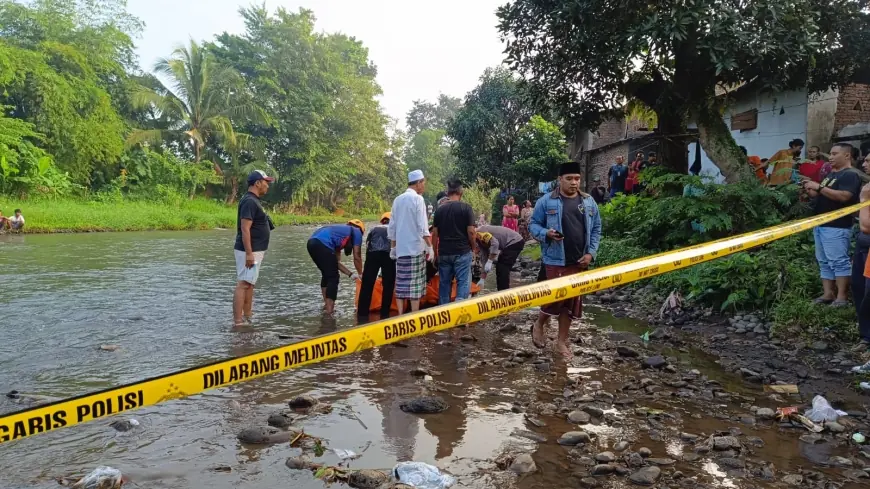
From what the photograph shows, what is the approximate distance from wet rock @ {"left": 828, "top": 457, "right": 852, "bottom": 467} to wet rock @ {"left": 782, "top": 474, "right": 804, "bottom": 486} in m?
0.34

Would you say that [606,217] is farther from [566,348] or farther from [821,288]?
[566,348]

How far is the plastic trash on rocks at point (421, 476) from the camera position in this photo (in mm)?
2924

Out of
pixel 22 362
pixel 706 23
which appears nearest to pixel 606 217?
pixel 706 23

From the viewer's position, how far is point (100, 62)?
3033 centimetres

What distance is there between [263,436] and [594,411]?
2.15 metres

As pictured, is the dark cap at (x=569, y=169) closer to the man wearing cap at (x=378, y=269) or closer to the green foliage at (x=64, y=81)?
the man wearing cap at (x=378, y=269)

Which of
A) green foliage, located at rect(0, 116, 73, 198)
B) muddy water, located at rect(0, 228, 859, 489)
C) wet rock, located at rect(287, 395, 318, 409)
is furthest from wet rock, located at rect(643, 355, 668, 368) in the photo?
green foliage, located at rect(0, 116, 73, 198)

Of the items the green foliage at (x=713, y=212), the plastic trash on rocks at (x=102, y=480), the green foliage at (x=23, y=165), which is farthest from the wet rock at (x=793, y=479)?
the green foliage at (x=23, y=165)

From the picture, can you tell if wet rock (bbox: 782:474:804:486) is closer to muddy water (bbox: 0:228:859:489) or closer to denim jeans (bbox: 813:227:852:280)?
muddy water (bbox: 0:228:859:489)

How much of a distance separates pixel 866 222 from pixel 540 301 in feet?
11.2

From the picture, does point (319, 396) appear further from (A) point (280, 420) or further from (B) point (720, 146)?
(B) point (720, 146)

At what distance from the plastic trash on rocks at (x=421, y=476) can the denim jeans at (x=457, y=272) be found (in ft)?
12.2

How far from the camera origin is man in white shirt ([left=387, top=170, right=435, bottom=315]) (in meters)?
6.26

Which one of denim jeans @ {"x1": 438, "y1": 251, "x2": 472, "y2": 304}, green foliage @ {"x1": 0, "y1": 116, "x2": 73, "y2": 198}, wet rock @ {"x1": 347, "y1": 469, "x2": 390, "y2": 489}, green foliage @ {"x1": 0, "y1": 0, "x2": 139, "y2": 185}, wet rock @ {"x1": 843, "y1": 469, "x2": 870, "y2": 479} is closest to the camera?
wet rock @ {"x1": 347, "y1": 469, "x2": 390, "y2": 489}
